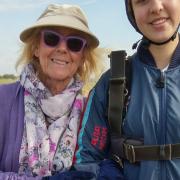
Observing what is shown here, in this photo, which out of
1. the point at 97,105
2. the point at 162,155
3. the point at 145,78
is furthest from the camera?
the point at 97,105

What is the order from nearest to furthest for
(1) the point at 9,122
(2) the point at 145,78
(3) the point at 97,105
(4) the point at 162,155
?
(4) the point at 162,155
(2) the point at 145,78
(3) the point at 97,105
(1) the point at 9,122

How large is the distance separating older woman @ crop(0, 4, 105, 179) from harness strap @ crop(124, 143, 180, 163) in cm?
87

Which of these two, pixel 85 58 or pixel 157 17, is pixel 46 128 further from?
pixel 157 17

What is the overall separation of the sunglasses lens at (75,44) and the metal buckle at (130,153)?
1.36 metres

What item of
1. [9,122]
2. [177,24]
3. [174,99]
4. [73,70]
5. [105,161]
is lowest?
[105,161]

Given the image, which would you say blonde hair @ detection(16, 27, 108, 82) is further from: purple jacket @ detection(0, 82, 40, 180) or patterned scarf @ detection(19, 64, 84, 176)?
purple jacket @ detection(0, 82, 40, 180)

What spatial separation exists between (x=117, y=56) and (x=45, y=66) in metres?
1.01

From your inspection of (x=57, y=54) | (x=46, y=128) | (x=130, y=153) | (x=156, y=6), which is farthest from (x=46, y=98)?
(x=156, y=6)

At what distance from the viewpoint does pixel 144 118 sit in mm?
3330

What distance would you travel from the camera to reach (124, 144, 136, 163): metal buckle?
340cm

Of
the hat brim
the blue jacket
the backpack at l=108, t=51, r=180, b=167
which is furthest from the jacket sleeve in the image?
the hat brim

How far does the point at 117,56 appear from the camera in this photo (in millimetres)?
3654

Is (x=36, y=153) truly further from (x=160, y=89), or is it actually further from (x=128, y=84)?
(x=160, y=89)

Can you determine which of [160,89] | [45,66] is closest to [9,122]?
[45,66]
